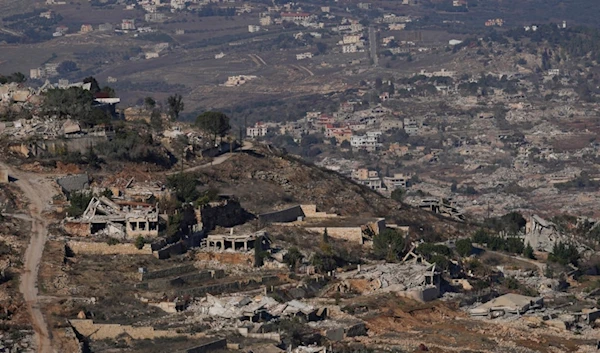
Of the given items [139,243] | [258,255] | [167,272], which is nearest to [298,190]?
[258,255]

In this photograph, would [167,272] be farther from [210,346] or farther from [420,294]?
[210,346]

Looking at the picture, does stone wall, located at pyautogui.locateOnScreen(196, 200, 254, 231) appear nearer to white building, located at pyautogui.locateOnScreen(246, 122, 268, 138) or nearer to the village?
the village

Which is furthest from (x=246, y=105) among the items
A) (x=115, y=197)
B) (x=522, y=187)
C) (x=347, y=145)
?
(x=115, y=197)

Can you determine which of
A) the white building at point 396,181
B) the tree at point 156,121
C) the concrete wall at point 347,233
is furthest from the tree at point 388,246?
the white building at point 396,181

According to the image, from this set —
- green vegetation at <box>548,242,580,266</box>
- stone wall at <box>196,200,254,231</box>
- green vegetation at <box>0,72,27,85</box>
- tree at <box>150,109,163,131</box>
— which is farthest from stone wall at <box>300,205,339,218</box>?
green vegetation at <box>0,72,27,85</box>

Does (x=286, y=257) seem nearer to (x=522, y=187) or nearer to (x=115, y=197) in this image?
(x=115, y=197)

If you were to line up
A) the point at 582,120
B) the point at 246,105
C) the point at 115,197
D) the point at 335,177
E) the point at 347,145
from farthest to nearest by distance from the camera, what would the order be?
the point at 246,105 → the point at 582,120 → the point at 347,145 → the point at 335,177 → the point at 115,197
